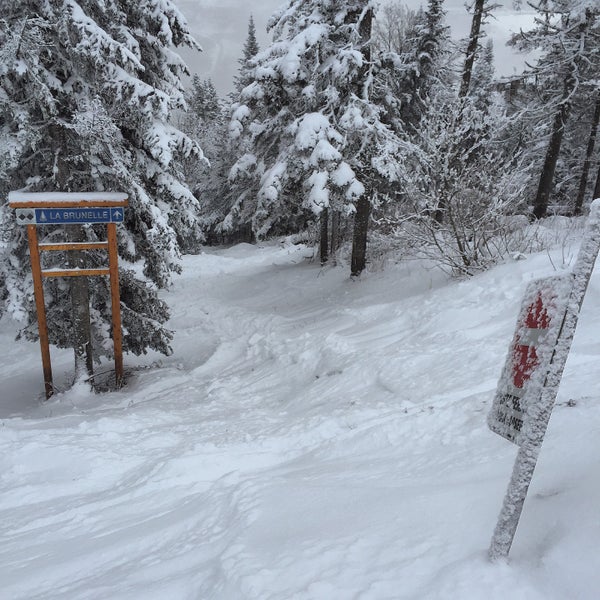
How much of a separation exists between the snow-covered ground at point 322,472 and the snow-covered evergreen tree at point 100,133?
2084 millimetres

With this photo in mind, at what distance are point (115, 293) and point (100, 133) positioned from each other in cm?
289

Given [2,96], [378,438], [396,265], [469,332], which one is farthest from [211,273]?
[378,438]

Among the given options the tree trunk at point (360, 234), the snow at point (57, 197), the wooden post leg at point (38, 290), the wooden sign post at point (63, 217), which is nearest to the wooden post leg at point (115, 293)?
the wooden sign post at point (63, 217)

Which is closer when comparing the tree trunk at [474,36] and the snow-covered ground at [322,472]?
the snow-covered ground at [322,472]

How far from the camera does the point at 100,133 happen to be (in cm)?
761

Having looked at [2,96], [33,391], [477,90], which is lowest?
[33,391]

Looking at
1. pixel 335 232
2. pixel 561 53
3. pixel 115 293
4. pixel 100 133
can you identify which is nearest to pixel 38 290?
pixel 115 293

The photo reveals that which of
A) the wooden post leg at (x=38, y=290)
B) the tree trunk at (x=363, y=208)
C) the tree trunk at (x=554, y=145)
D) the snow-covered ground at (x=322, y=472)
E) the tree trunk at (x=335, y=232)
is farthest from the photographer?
the tree trunk at (x=335, y=232)

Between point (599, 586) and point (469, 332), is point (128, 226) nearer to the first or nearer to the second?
point (469, 332)

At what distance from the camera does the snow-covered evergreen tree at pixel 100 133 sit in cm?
700

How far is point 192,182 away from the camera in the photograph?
3781 centimetres

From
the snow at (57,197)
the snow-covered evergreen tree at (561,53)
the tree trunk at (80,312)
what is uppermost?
the snow-covered evergreen tree at (561,53)

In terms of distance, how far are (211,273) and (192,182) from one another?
19217 mm

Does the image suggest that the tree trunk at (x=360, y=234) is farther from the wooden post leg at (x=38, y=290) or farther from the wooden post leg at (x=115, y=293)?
the wooden post leg at (x=38, y=290)
